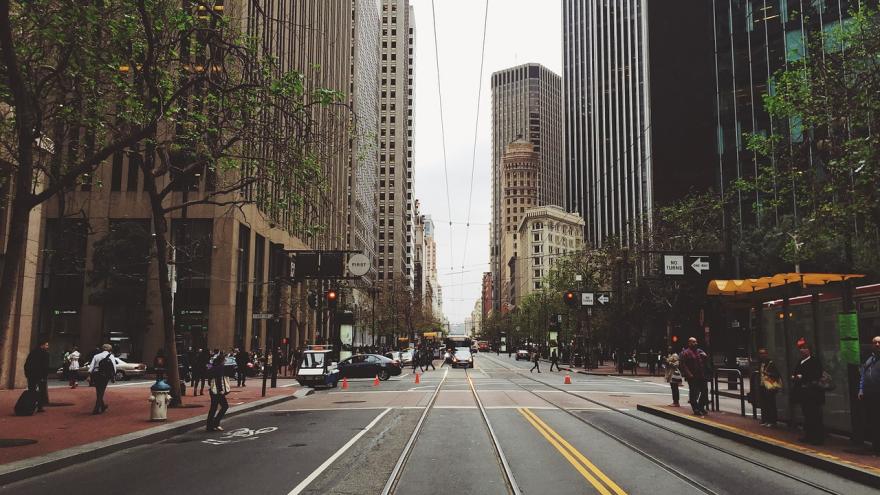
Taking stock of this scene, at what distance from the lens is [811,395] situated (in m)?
11.8

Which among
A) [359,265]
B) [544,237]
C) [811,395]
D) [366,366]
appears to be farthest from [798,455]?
[544,237]

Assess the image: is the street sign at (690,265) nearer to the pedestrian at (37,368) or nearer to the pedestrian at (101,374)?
the pedestrian at (101,374)

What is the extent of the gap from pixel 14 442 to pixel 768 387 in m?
15.4

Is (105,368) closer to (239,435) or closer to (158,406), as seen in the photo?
(158,406)

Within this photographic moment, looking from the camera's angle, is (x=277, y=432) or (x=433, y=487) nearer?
(x=433, y=487)

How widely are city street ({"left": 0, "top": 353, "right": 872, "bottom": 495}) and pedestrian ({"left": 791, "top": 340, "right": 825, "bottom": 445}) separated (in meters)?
1.14

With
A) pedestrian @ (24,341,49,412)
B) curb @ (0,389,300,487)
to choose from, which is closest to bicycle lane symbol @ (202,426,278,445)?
curb @ (0,389,300,487)

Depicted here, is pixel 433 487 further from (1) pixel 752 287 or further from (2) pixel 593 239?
(2) pixel 593 239

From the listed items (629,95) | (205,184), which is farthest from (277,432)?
(629,95)

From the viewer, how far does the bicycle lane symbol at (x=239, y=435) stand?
1325 centimetres

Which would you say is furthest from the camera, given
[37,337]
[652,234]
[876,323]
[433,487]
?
[652,234]

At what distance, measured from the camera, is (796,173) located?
21.3 metres

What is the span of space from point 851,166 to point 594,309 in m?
40.7

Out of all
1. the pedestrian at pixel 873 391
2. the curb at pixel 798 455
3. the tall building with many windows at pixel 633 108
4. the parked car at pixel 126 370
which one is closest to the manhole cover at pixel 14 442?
the curb at pixel 798 455
